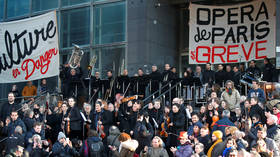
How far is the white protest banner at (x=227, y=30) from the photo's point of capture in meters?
21.2

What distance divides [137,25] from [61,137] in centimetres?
975

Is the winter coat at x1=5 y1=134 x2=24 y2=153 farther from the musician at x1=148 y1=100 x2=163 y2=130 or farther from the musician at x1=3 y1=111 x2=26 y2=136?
the musician at x1=148 y1=100 x2=163 y2=130

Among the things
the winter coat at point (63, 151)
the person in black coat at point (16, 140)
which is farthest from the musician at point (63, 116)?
the winter coat at point (63, 151)

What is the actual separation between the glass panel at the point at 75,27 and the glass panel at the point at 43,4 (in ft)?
2.39

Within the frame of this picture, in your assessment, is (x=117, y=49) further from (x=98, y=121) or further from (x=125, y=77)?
(x=98, y=121)

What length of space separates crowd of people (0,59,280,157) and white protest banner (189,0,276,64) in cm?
273

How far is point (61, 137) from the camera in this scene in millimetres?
13875

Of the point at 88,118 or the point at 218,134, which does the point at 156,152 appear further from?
the point at 88,118

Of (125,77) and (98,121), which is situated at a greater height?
(125,77)

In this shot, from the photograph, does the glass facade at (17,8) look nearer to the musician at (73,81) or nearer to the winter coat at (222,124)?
the musician at (73,81)

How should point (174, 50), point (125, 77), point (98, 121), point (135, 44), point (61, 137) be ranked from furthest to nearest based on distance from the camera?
1. point (174, 50)
2. point (135, 44)
3. point (125, 77)
4. point (98, 121)
5. point (61, 137)

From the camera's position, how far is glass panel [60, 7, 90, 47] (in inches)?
973

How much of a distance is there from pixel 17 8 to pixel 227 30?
10831mm

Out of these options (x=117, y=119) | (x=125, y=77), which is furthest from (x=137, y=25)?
(x=117, y=119)
